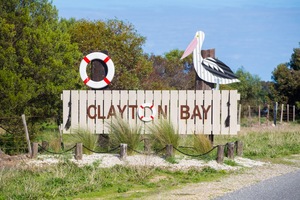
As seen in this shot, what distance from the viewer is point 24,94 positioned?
57.5 ft

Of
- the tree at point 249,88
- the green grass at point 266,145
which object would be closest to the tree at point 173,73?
the tree at point 249,88

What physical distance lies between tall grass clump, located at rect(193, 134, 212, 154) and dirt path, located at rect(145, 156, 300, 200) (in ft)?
4.90

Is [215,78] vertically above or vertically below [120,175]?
above

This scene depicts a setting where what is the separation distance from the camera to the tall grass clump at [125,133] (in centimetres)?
1412

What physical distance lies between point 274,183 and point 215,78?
5433 mm

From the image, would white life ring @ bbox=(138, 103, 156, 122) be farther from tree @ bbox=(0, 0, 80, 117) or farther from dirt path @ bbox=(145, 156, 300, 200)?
tree @ bbox=(0, 0, 80, 117)

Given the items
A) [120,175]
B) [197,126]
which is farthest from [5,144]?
[120,175]

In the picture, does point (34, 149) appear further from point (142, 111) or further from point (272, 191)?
point (272, 191)

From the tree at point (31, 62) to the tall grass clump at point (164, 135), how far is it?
5238mm

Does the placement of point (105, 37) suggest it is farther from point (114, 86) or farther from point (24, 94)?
point (24, 94)

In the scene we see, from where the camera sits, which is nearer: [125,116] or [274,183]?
[274,183]

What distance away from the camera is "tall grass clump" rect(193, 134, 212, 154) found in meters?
14.0

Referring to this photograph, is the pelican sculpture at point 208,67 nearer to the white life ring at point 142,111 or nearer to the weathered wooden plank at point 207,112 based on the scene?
the weathered wooden plank at point 207,112

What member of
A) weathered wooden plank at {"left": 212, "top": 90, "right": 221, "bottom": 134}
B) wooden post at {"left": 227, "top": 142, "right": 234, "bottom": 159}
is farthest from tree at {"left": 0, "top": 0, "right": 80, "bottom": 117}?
wooden post at {"left": 227, "top": 142, "right": 234, "bottom": 159}
